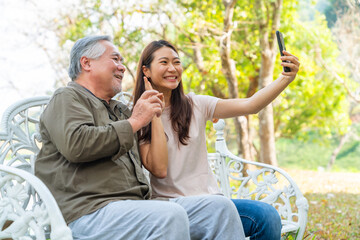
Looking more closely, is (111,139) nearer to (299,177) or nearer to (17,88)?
(299,177)

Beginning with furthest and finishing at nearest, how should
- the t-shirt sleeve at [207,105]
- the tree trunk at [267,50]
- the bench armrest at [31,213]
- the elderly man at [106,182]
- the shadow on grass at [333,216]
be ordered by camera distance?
the tree trunk at [267,50] < the shadow on grass at [333,216] < the t-shirt sleeve at [207,105] < the elderly man at [106,182] < the bench armrest at [31,213]

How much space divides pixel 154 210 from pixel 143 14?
770cm

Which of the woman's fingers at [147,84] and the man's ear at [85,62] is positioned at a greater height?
the man's ear at [85,62]

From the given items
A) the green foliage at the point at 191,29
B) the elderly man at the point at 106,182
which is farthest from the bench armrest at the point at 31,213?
the green foliage at the point at 191,29

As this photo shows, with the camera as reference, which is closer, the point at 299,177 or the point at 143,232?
the point at 143,232

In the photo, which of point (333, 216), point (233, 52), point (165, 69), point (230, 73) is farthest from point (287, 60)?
point (233, 52)

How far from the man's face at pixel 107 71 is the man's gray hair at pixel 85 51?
21mm

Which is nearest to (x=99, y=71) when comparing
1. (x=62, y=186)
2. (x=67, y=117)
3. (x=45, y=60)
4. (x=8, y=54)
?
(x=67, y=117)

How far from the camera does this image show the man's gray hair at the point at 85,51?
2020 mm

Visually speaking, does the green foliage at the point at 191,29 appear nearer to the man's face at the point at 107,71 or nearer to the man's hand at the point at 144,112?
the man's face at the point at 107,71

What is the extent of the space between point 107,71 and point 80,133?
47 cm

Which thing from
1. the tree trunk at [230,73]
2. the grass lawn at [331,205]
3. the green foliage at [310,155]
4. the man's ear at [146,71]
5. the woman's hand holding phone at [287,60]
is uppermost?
the woman's hand holding phone at [287,60]

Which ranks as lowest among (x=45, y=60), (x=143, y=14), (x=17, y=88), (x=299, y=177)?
(x=299, y=177)

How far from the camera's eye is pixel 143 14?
882 centimetres
